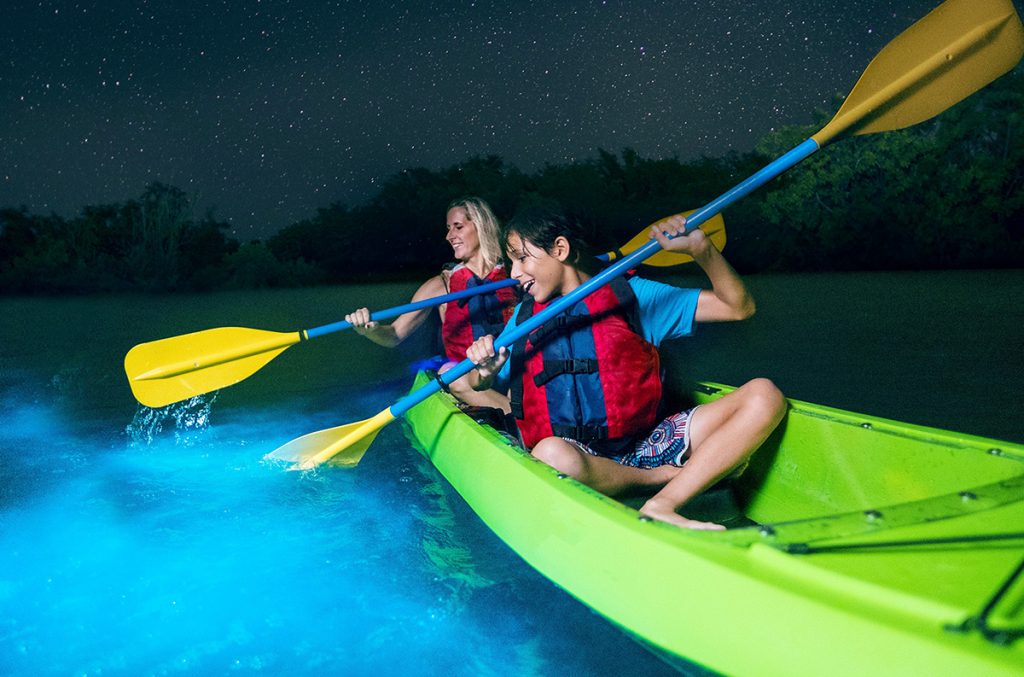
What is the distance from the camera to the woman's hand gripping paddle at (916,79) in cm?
201

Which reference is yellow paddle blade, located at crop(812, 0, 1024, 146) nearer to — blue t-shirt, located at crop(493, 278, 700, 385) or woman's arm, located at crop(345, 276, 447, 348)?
blue t-shirt, located at crop(493, 278, 700, 385)

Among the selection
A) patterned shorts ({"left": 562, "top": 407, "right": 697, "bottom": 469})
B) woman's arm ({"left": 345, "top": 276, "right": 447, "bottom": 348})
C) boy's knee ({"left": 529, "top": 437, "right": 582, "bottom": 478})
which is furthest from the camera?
woman's arm ({"left": 345, "top": 276, "right": 447, "bottom": 348})

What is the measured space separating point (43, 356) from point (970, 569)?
298 inches

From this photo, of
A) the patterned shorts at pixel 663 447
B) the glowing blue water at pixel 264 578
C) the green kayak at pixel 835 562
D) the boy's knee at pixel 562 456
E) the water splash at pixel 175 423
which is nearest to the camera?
the green kayak at pixel 835 562

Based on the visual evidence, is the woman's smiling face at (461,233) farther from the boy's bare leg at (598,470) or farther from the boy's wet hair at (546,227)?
the boy's bare leg at (598,470)

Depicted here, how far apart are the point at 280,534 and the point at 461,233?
4.70 feet

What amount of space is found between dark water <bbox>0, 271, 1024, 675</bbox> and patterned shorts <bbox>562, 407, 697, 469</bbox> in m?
0.38

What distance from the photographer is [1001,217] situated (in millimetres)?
20281

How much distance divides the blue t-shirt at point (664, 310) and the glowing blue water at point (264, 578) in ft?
2.37

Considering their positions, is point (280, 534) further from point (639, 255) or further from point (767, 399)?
point (767, 399)

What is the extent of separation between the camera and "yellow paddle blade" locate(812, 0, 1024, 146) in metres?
2.06

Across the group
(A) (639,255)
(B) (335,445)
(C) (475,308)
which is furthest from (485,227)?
(A) (639,255)

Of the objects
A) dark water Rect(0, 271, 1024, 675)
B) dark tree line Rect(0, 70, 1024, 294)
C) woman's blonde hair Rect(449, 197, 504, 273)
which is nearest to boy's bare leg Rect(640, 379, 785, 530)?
dark water Rect(0, 271, 1024, 675)

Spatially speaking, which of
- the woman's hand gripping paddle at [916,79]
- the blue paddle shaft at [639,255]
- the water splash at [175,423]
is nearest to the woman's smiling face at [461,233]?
the woman's hand gripping paddle at [916,79]
